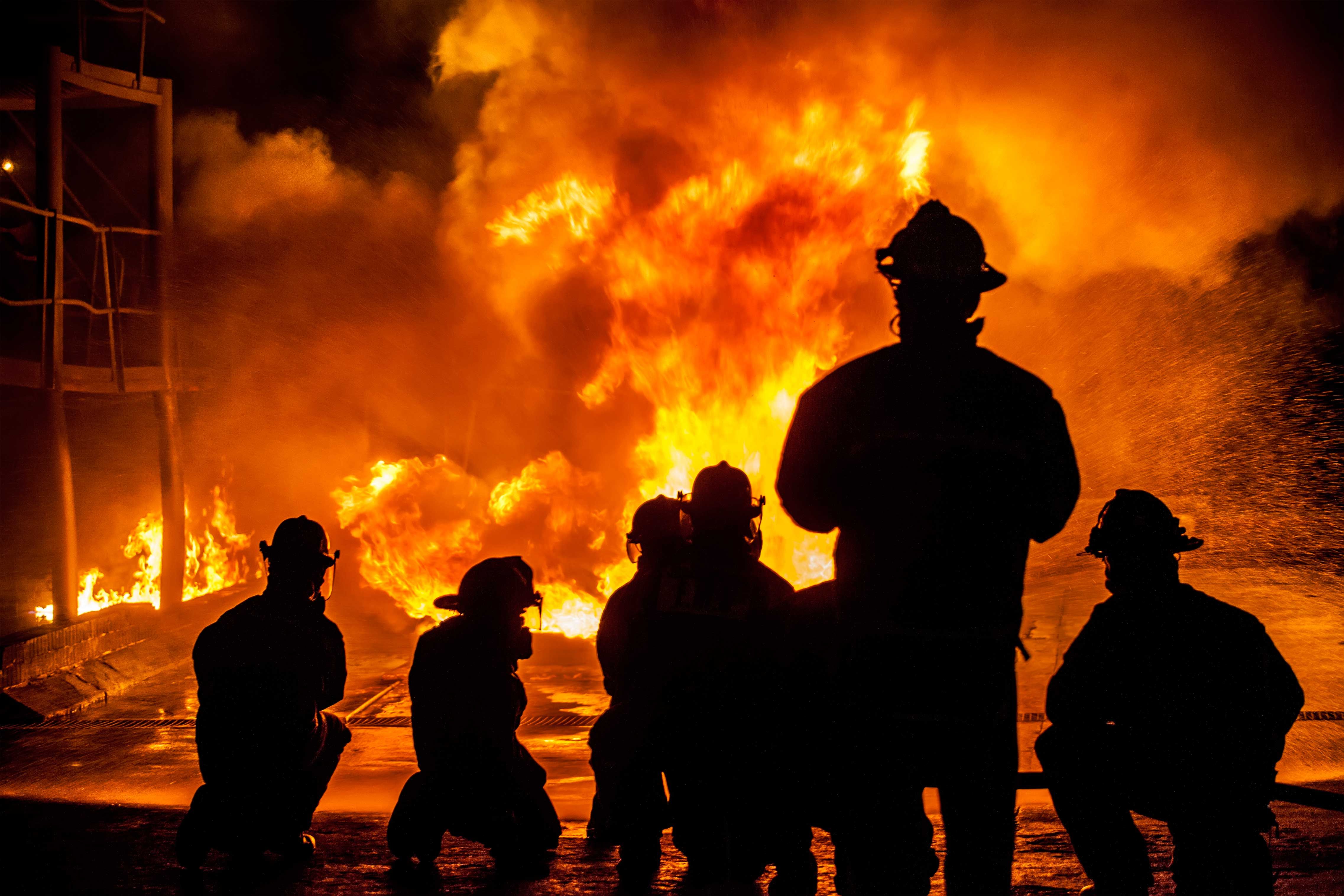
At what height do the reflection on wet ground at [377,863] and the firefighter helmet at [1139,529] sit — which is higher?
the firefighter helmet at [1139,529]

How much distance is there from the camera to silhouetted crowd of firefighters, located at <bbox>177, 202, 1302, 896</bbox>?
7.69 feet

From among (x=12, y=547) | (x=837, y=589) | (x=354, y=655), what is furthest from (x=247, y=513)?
(x=837, y=589)

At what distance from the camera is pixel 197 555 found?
14414 millimetres

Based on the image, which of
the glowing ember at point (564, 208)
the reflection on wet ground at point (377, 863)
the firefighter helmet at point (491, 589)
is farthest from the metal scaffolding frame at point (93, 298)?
the firefighter helmet at point (491, 589)

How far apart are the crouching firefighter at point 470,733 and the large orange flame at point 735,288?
607 centimetres

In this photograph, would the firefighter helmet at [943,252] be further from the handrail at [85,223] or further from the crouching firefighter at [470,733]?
the handrail at [85,223]

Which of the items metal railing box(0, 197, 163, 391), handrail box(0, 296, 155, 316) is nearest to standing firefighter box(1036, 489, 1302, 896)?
metal railing box(0, 197, 163, 391)

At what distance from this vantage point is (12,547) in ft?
43.9

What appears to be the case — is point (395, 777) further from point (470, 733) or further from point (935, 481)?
point (935, 481)

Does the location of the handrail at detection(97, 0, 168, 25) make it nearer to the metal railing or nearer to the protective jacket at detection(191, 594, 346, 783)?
the metal railing

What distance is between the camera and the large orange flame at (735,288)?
33.1ft

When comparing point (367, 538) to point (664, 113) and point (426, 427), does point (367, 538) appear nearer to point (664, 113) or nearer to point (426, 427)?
point (426, 427)

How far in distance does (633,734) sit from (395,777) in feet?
11.8

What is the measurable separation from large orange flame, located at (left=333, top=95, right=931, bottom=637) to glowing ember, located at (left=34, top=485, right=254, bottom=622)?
15.3 ft
